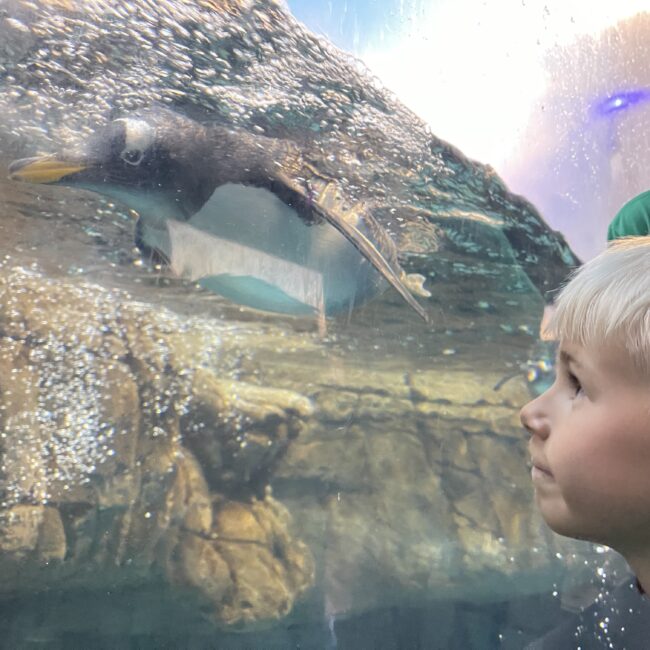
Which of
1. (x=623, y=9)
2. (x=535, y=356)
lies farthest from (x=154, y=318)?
(x=623, y=9)

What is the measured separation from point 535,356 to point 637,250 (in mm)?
3816

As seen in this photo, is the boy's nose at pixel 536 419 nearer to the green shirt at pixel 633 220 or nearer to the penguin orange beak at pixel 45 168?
the green shirt at pixel 633 220

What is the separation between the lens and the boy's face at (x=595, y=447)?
42 centimetres

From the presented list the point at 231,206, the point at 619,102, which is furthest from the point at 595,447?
the point at 619,102

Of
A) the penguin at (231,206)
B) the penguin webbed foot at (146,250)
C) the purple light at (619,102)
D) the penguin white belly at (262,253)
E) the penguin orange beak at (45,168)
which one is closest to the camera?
the penguin orange beak at (45,168)

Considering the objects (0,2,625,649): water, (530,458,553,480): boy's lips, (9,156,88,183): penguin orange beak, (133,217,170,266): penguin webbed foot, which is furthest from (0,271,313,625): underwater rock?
(530,458,553,480): boy's lips

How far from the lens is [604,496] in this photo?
0.44m

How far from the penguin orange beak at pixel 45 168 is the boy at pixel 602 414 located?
2251 millimetres

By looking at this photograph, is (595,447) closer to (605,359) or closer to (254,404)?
(605,359)

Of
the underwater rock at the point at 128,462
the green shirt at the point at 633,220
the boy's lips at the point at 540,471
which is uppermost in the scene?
the green shirt at the point at 633,220

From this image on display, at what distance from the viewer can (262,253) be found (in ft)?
9.04

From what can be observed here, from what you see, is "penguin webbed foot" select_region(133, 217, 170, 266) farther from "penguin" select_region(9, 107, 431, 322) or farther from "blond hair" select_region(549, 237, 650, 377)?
"blond hair" select_region(549, 237, 650, 377)

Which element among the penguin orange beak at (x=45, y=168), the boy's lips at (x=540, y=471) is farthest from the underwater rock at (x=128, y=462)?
the boy's lips at (x=540, y=471)

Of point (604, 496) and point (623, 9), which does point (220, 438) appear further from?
point (604, 496)
